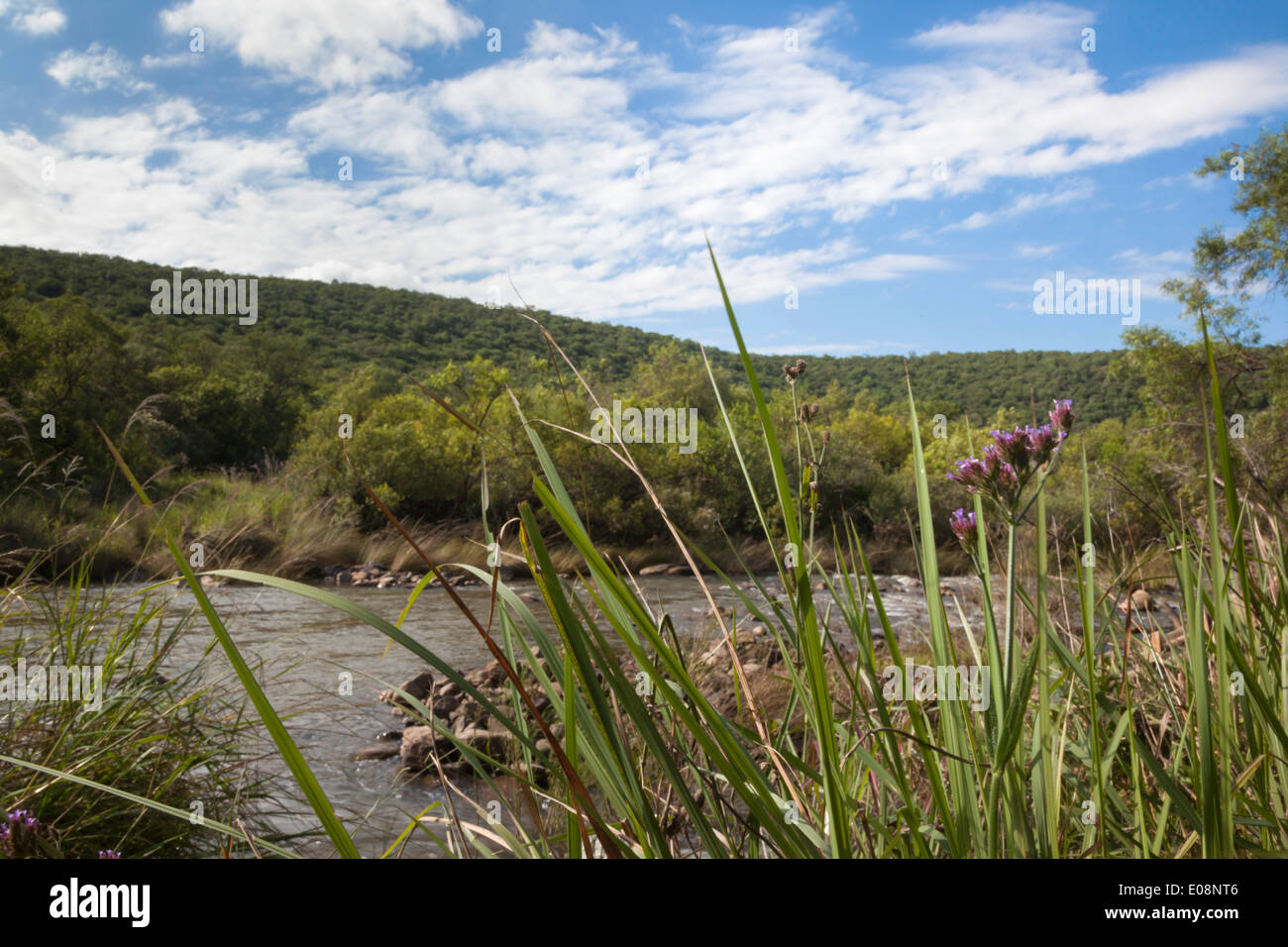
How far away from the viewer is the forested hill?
83.3 feet

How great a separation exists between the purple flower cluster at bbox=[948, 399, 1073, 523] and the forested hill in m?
21.1

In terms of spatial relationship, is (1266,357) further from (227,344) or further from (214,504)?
(227,344)

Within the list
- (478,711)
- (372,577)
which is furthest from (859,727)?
(372,577)

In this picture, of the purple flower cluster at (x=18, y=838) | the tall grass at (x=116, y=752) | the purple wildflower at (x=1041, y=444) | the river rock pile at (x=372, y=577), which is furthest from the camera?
the river rock pile at (x=372, y=577)

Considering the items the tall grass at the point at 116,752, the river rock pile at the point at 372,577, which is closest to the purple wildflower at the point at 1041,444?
the tall grass at the point at 116,752

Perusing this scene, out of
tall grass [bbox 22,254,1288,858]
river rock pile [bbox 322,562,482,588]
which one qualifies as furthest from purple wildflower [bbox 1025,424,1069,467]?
river rock pile [bbox 322,562,482,588]

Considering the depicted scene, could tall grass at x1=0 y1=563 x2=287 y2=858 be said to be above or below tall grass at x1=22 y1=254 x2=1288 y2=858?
below

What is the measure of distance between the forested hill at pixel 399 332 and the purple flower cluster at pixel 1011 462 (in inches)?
830

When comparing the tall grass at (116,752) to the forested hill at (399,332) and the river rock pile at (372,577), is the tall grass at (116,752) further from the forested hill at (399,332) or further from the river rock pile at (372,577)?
the forested hill at (399,332)

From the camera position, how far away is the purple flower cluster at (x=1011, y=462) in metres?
1.01

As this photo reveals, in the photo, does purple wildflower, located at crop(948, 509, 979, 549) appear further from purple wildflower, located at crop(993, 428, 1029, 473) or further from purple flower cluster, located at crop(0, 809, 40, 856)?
purple flower cluster, located at crop(0, 809, 40, 856)

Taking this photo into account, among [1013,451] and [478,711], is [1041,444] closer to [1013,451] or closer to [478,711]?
[1013,451]

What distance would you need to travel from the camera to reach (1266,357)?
1459 centimetres
